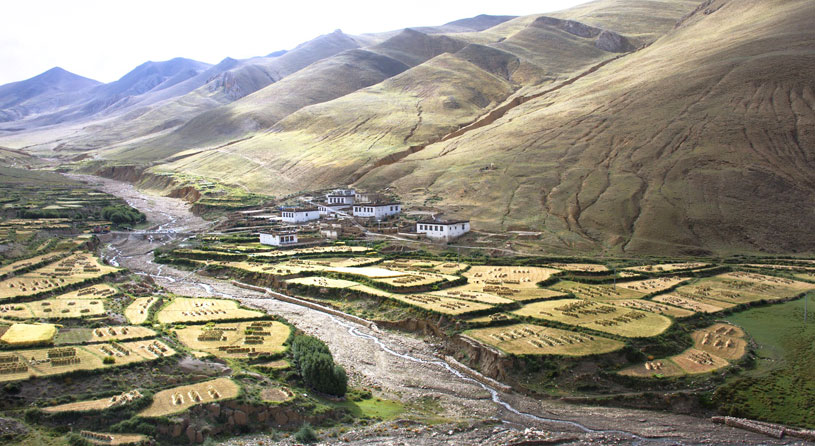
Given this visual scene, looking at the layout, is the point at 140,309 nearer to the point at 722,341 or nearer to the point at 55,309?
the point at 55,309

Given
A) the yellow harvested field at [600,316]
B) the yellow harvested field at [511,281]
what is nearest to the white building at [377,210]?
the yellow harvested field at [511,281]

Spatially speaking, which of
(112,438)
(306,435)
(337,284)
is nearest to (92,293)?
(337,284)

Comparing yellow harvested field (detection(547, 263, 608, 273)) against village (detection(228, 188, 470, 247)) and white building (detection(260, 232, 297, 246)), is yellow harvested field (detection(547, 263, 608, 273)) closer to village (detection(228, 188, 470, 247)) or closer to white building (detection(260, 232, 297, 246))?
village (detection(228, 188, 470, 247))

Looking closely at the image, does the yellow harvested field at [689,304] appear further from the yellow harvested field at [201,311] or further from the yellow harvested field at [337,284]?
the yellow harvested field at [201,311]

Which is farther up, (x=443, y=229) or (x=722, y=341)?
(x=443, y=229)

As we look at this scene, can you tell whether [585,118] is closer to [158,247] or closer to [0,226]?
[158,247]

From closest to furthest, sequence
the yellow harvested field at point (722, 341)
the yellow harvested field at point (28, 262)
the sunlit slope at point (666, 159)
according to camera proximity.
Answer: the yellow harvested field at point (722, 341)
the yellow harvested field at point (28, 262)
the sunlit slope at point (666, 159)

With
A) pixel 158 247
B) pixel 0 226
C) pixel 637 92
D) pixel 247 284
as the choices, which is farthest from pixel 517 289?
pixel 637 92
